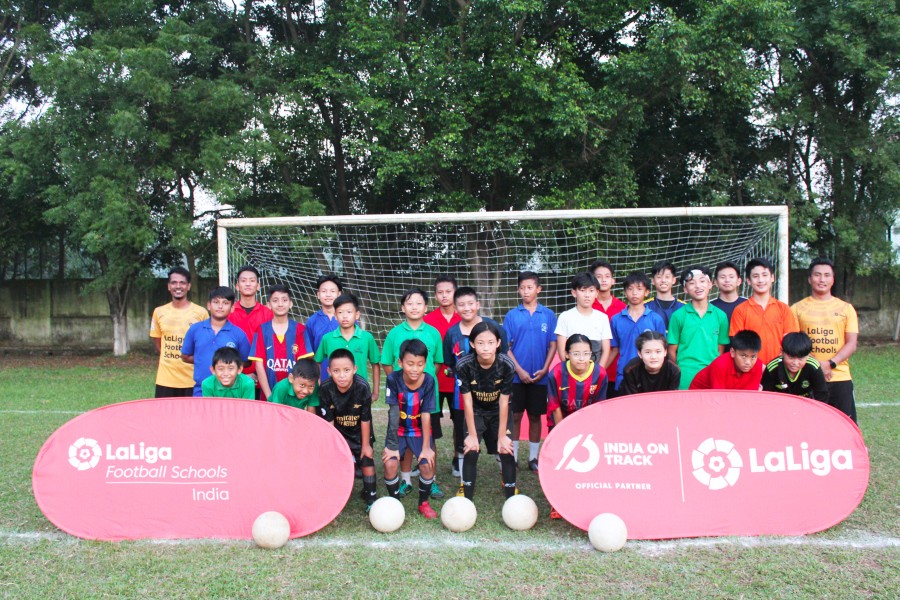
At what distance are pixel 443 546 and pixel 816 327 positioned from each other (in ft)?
10.0

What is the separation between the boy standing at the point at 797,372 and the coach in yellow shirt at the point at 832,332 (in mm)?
402

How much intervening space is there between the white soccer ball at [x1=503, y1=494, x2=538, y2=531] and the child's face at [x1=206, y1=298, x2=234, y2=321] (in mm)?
2457

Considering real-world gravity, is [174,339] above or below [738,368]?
above

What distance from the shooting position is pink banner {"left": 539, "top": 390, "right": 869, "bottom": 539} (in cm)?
349

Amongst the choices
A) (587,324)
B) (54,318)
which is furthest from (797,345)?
(54,318)

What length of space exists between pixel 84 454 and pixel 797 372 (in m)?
4.43

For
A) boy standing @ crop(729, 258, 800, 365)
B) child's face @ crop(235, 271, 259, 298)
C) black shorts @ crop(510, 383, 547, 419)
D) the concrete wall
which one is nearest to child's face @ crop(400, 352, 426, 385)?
black shorts @ crop(510, 383, 547, 419)

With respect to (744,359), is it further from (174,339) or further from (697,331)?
(174,339)

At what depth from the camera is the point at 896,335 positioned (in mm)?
14656

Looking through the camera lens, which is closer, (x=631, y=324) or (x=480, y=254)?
(x=631, y=324)

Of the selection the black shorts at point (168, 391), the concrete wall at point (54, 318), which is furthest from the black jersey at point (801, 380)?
Result: the concrete wall at point (54, 318)

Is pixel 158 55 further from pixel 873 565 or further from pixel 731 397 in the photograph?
pixel 873 565

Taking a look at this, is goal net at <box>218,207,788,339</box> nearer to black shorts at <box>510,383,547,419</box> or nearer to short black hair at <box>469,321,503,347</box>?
black shorts at <box>510,383,547,419</box>

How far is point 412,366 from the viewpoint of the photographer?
4039 millimetres
